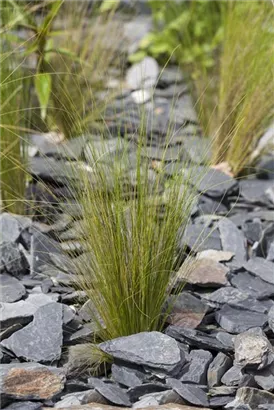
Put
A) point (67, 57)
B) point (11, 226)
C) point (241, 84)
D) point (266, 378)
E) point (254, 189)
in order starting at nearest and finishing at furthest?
1. point (266, 378)
2. point (11, 226)
3. point (254, 189)
4. point (241, 84)
5. point (67, 57)

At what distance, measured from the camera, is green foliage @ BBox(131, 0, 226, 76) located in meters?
5.27

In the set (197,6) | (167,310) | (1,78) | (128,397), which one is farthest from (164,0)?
(128,397)

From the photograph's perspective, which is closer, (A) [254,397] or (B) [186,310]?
(A) [254,397]

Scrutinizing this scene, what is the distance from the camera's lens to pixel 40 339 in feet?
8.34

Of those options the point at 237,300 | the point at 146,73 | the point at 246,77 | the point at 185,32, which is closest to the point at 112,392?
the point at 237,300

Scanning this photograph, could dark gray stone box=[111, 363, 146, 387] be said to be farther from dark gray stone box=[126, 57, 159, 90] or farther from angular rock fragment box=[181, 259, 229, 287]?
dark gray stone box=[126, 57, 159, 90]

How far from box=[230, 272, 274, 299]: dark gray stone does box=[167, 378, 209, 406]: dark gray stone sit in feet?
1.83

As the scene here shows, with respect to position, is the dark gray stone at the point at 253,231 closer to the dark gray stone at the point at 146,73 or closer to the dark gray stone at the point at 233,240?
the dark gray stone at the point at 233,240

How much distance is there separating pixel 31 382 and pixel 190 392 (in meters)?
0.43

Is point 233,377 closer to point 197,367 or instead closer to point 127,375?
point 197,367

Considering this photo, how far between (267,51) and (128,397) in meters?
1.87

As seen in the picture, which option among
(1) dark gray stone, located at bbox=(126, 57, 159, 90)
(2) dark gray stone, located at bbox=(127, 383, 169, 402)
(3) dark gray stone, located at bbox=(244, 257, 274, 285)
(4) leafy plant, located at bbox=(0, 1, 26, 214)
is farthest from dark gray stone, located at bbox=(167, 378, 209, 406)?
(1) dark gray stone, located at bbox=(126, 57, 159, 90)

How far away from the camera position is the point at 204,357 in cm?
247

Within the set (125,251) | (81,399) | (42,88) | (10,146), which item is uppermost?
(42,88)
